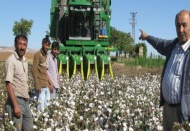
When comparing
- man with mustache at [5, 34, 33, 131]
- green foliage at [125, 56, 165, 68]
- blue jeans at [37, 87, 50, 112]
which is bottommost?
green foliage at [125, 56, 165, 68]

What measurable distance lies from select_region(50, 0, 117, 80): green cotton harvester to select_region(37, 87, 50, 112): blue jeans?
863cm

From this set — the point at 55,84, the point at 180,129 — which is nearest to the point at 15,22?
the point at 55,84

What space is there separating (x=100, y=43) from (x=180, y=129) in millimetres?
16083

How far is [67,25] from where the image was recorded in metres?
21.0

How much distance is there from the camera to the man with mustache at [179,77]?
4.94 metres

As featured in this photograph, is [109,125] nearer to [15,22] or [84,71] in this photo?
[84,71]

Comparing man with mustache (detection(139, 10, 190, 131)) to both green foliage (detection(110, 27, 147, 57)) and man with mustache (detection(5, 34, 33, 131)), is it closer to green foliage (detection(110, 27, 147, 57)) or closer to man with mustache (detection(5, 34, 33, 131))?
man with mustache (detection(5, 34, 33, 131))

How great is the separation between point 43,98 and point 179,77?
168 inches

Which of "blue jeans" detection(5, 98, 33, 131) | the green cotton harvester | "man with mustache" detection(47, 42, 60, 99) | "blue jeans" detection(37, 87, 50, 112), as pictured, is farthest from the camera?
the green cotton harvester

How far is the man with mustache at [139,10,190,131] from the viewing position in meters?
4.94

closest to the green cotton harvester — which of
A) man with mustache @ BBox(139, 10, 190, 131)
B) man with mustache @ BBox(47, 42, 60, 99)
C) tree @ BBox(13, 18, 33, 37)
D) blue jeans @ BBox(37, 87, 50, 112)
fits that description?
man with mustache @ BBox(47, 42, 60, 99)

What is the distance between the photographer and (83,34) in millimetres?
20578

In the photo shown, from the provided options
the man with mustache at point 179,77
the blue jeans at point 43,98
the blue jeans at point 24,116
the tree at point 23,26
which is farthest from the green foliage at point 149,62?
the tree at point 23,26

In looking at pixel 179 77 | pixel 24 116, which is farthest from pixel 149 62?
pixel 179 77
